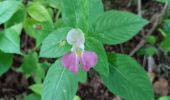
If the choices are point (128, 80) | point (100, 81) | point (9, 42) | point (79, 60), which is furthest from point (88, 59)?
point (100, 81)

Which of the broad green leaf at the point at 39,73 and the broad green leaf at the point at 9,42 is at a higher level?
the broad green leaf at the point at 9,42

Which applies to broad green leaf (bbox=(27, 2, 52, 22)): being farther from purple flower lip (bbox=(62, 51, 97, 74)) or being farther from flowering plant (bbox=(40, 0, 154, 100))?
purple flower lip (bbox=(62, 51, 97, 74))

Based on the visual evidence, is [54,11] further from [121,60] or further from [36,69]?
[121,60]

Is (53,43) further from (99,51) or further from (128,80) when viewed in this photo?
(128,80)

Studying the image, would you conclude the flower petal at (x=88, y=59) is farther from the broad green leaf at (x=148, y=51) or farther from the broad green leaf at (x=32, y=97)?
the broad green leaf at (x=148, y=51)

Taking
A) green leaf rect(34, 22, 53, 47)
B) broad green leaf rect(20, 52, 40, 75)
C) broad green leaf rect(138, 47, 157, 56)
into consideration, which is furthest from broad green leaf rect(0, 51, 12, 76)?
broad green leaf rect(138, 47, 157, 56)

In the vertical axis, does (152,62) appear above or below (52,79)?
below

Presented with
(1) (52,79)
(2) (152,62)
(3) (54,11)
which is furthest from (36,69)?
(2) (152,62)

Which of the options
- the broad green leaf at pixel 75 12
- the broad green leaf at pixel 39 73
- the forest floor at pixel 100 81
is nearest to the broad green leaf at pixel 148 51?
the forest floor at pixel 100 81
